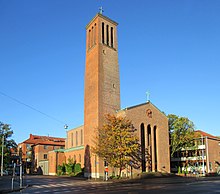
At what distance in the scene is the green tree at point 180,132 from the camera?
59.5 metres

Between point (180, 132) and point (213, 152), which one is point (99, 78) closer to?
point (180, 132)

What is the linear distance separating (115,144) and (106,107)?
9.27 meters

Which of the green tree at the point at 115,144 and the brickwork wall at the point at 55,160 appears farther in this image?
the brickwork wall at the point at 55,160

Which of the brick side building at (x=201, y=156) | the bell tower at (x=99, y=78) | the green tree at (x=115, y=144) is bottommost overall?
the brick side building at (x=201, y=156)

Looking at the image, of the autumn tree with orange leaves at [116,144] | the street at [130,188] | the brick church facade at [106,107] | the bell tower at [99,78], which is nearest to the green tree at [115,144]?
the autumn tree with orange leaves at [116,144]

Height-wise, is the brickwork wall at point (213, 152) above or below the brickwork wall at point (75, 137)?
below

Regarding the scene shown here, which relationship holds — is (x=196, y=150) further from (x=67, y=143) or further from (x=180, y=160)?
(x=67, y=143)

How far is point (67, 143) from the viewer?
70.9 m

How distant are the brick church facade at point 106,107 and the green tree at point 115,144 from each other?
375 centimetres

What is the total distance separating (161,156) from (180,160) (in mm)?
23883

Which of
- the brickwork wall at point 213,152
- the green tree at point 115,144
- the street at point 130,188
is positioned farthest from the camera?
the brickwork wall at point 213,152

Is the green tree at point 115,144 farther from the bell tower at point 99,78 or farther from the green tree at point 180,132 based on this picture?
the green tree at point 180,132

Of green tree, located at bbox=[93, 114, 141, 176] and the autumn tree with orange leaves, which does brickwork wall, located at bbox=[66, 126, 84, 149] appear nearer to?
the autumn tree with orange leaves

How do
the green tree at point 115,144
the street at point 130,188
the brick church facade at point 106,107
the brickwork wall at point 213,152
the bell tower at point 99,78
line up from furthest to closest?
the brickwork wall at point 213,152
the brick church facade at point 106,107
the bell tower at point 99,78
the green tree at point 115,144
the street at point 130,188
